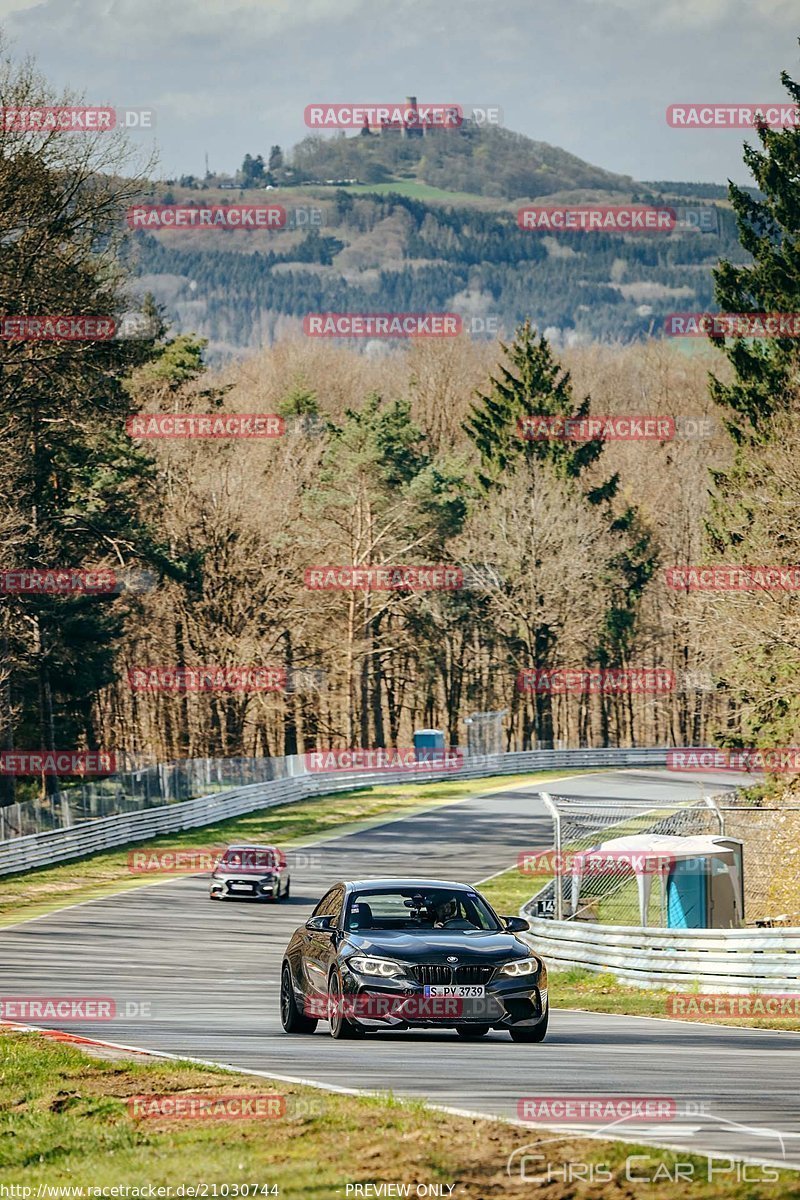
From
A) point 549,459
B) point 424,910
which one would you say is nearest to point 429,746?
point 549,459

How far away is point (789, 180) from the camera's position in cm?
5219

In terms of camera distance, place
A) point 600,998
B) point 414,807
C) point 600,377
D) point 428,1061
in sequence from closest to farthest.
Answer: point 428,1061 → point 600,998 → point 414,807 → point 600,377

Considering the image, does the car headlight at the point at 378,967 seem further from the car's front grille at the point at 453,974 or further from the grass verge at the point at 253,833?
the grass verge at the point at 253,833

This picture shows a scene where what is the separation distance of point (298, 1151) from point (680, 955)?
15.0 m

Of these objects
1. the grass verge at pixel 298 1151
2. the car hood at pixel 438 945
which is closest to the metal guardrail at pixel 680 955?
the car hood at pixel 438 945

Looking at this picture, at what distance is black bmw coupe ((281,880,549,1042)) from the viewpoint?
13.8 meters

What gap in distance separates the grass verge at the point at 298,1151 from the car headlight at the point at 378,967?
2.91 metres

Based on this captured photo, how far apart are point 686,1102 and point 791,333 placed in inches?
1726

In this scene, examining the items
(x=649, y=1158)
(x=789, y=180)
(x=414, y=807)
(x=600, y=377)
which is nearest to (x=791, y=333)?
(x=789, y=180)

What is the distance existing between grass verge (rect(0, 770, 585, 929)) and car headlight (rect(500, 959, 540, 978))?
71.0 ft

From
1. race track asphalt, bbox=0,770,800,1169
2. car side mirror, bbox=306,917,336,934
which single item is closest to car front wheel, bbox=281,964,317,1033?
race track asphalt, bbox=0,770,800,1169

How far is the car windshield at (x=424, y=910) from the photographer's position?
49.0 feet

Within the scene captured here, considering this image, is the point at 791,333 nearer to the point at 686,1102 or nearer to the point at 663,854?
the point at 663,854

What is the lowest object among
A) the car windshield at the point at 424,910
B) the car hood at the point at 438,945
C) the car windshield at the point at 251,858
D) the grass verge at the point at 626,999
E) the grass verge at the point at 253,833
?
the grass verge at the point at 253,833
